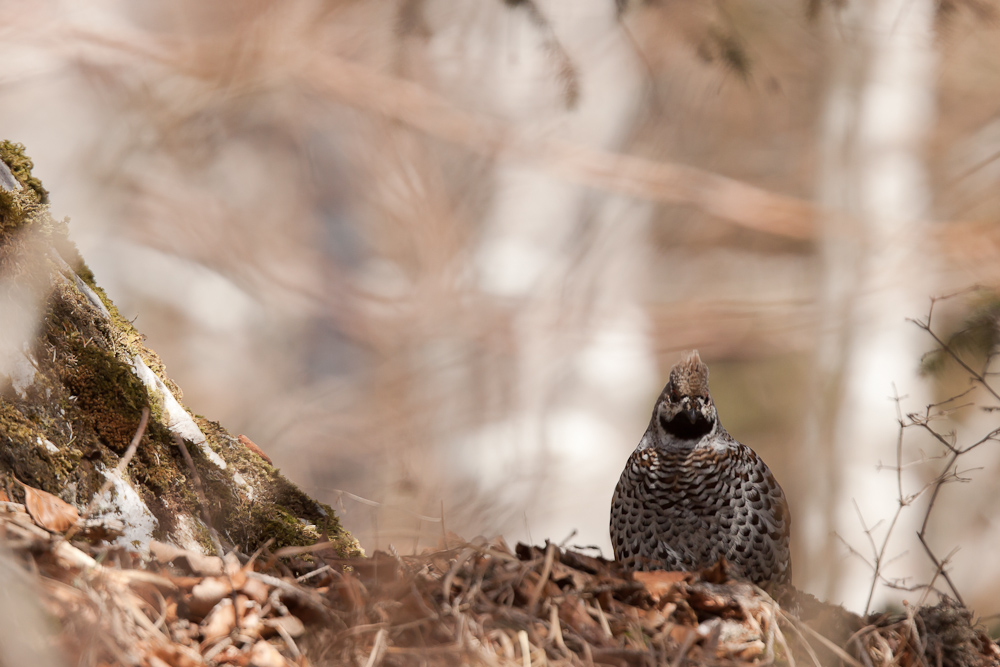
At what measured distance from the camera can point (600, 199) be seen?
881cm

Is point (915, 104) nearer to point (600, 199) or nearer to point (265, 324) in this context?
point (600, 199)

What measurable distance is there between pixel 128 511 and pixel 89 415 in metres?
0.26

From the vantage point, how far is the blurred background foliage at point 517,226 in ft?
25.2

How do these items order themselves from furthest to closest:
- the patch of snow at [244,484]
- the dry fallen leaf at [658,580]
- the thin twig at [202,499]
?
the patch of snow at [244,484]
the dry fallen leaf at [658,580]
the thin twig at [202,499]

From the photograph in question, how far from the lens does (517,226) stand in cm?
846

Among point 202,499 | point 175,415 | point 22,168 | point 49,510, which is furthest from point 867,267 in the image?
point 49,510

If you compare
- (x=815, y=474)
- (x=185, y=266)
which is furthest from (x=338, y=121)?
(x=815, y=474)

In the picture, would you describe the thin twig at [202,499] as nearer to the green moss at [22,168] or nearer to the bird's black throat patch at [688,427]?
the green moss at [22,168]

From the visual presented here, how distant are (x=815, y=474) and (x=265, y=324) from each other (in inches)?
252

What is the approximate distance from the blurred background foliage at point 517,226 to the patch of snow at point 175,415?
16.8ft

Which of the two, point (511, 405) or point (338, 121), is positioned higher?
point (338, 121)

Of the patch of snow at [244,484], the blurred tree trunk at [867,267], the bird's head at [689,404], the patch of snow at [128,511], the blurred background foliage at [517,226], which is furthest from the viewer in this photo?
the blurred background foliage at [517,226]

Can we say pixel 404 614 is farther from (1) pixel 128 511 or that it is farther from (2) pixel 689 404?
(2) pixel 689 404

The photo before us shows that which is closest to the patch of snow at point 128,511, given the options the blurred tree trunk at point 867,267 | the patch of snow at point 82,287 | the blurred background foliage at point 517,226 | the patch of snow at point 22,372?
the patch of snow at point 22,372
